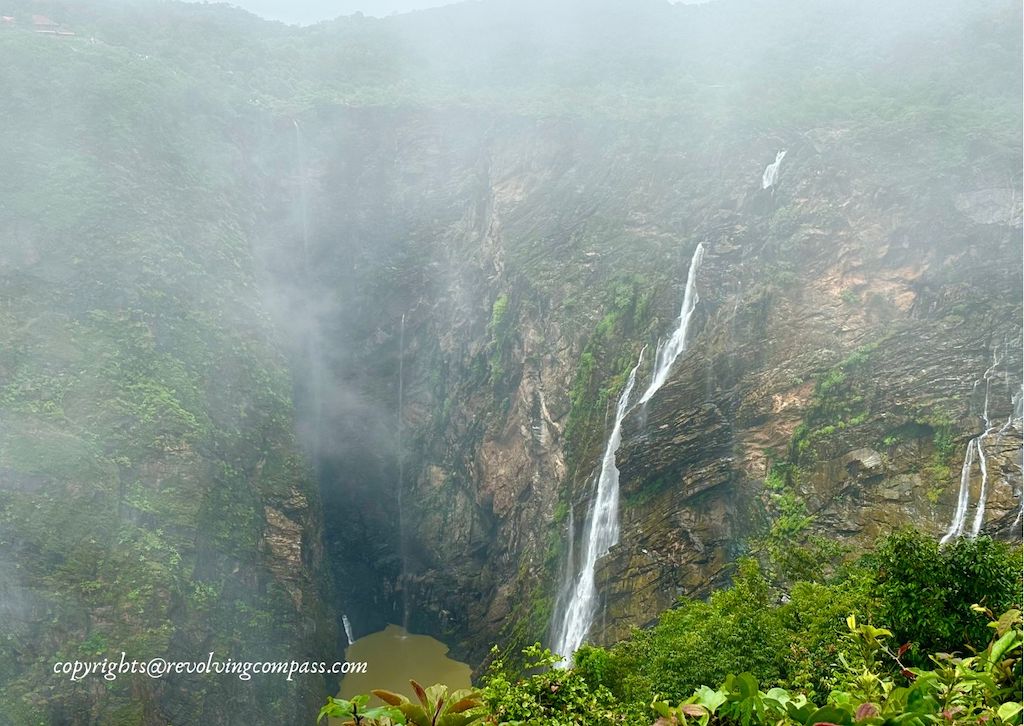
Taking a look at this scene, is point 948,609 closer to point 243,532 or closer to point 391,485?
point 243,532

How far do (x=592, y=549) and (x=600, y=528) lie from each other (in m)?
0.71

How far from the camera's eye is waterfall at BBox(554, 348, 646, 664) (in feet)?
75.4

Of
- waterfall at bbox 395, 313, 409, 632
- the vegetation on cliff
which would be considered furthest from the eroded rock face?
the vegetation on cliff

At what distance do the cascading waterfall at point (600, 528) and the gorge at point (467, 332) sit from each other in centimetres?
16

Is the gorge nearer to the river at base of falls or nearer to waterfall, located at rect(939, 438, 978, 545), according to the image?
waterfall, located at rect(939, 438, 978, 545)

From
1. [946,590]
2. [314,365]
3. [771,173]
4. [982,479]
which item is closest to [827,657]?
[946,590]

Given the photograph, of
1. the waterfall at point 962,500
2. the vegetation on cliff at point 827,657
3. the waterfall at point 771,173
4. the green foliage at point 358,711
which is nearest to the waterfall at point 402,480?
the waterfall at point 771,173

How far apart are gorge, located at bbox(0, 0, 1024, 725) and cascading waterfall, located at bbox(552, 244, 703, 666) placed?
0.16 m

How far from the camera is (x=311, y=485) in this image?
33.0 m

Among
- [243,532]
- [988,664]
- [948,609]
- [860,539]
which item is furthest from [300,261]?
[988,664]

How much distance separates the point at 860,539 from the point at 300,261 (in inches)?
1235

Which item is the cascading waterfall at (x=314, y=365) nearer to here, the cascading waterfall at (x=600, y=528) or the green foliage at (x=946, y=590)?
the cascading waterfall at (x=600, y=528)

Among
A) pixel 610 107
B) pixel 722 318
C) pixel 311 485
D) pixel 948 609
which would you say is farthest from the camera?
pixel 610 107

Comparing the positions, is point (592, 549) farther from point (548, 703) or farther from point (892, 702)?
point (892, 702)
